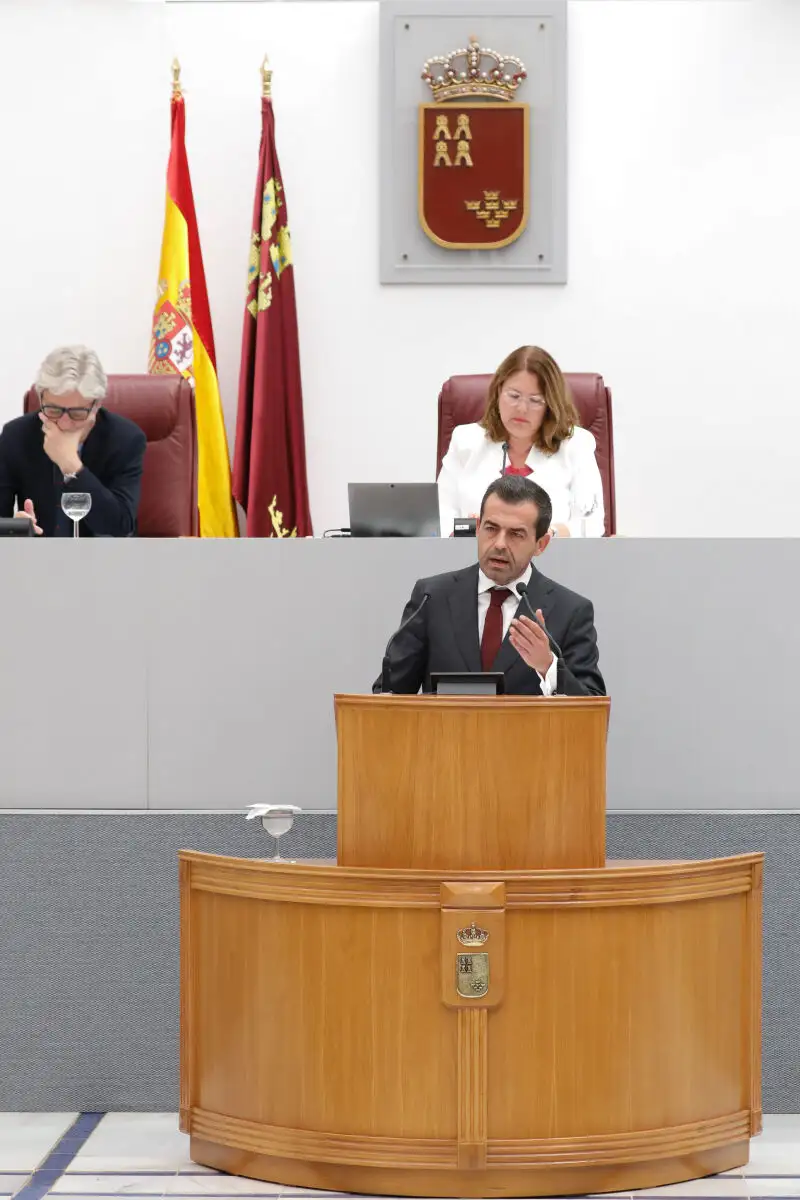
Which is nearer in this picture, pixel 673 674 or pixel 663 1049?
pixel 663 1049

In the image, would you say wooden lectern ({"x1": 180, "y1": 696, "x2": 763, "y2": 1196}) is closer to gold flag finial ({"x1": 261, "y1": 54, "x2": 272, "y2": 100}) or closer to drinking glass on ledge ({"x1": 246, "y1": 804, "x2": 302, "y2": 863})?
drinking glass on ledge ({"x1": 246, "y1": 804, "x2": 302, "y2": 863})

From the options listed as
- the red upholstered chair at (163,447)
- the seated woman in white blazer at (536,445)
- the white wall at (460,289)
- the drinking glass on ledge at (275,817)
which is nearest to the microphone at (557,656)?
the drinking glass on ledge at (275,817)

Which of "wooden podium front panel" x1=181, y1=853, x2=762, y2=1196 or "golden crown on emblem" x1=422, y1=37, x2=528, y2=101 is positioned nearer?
"wooden podium front panel" x1=181, y1=853, x2=762, y2=1196

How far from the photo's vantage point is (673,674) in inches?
126

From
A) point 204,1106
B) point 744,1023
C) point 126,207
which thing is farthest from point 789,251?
point 204,1106

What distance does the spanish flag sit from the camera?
529 centimetres

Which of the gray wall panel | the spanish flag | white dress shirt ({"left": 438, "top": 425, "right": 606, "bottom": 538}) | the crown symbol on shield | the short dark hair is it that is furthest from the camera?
the spanish flag

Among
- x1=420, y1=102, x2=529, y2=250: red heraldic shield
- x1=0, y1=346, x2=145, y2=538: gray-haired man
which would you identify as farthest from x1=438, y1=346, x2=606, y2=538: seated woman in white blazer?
x1=420, y1=102, x2=529, y2=250: red heraldic shield

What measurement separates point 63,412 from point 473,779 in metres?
1.70

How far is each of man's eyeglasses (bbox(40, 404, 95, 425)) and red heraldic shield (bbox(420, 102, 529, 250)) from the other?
6.66ft

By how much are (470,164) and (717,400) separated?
1.21 metres

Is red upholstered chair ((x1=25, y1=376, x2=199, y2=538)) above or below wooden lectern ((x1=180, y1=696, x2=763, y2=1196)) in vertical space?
above

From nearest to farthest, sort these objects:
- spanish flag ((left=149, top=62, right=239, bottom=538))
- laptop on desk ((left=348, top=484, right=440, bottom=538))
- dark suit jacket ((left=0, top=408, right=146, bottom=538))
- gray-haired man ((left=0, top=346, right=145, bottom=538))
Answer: laptop on desk ((left=348, top=484, right=440, bottom=538)) < gray-haired man ((left=0, top=346, right=145, bottom=538)) < dark suit jacket ((left=0, top=408, right=146, bottom=538)) < spanish flag ((left=149, top=62, right=239, bottom=538))

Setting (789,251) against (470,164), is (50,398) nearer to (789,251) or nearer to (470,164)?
(470,164)
